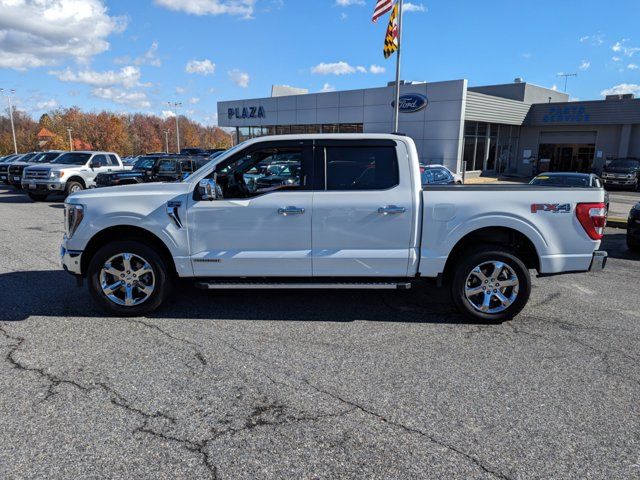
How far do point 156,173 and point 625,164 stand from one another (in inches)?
978

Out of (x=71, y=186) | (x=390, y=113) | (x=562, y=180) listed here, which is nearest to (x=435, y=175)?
(x=562, y=180)

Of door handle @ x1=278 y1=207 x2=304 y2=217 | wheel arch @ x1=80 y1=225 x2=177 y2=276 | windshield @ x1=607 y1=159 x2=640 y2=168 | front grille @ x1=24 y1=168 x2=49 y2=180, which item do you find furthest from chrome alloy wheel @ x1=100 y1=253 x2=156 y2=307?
windshield @ x1=607 y1=159 x2=640 y2=168

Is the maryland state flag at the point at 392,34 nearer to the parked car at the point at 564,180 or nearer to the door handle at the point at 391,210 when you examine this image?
the parked car at the point at 564,180

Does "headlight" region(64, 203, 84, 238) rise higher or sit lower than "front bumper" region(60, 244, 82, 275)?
higher

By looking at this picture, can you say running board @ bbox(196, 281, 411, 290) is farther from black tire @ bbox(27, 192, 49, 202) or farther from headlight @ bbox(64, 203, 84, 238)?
black tire @ bbox(27, 192, 49, 202)

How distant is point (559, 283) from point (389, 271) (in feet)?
10.8

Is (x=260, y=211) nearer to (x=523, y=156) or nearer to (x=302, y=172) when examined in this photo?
(x=302, y=172)

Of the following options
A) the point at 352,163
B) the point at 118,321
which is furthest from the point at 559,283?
the point at 118,321

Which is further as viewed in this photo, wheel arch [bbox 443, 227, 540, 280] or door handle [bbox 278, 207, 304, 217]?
wheel arch [bbox 443, 227, 540, 280]

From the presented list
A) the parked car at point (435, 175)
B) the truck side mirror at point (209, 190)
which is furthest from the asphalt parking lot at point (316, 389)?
the parked car at point (435, 175)

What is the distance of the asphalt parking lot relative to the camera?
274cm

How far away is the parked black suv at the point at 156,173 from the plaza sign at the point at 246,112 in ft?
75.8

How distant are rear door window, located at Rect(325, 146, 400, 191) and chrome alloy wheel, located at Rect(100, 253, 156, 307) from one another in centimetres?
217

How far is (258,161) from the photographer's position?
5.15 meters
